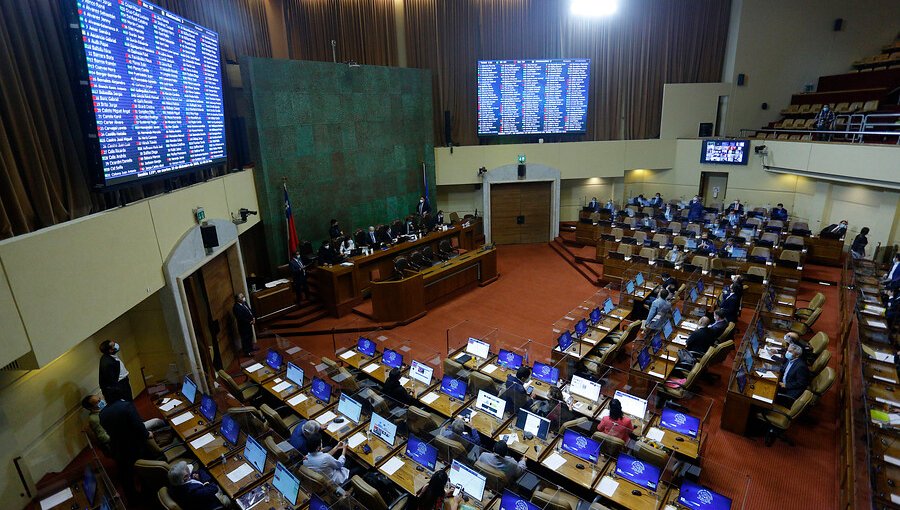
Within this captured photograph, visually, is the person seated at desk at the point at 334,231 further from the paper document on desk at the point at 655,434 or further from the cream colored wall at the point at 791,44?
the cream colored wall at the point at 791,44

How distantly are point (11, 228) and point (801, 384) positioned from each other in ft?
32.7

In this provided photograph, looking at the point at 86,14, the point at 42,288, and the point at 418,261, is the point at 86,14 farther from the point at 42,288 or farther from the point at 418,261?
the point at 418,261

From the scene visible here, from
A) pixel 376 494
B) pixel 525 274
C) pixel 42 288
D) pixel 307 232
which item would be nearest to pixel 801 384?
pixel 376 494

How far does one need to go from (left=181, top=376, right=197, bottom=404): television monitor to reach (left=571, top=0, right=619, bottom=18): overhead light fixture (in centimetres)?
1788

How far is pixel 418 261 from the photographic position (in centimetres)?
1260

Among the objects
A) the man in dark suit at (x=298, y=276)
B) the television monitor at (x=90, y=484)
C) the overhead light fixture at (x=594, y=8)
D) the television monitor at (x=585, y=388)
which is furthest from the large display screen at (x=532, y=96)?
the television monitor at (x=90, y=484)

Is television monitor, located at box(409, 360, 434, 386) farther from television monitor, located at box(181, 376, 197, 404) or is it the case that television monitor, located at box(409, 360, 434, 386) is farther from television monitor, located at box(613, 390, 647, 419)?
television monitor, located at box(181, 376, 197, 404)

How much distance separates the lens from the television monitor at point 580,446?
17.4 ft

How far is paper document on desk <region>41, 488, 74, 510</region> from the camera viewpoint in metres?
5.07

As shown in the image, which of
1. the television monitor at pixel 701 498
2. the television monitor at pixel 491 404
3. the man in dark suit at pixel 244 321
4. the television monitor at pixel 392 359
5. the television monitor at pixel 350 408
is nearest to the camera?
the television monitor at pixel 701 498

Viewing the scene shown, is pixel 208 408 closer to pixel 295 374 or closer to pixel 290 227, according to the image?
pixel 295 374

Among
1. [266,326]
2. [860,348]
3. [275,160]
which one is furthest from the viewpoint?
[275,160]

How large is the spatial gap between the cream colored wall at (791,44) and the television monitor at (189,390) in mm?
20534

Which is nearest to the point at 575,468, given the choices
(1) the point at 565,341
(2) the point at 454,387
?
(2) the point at 454,387
